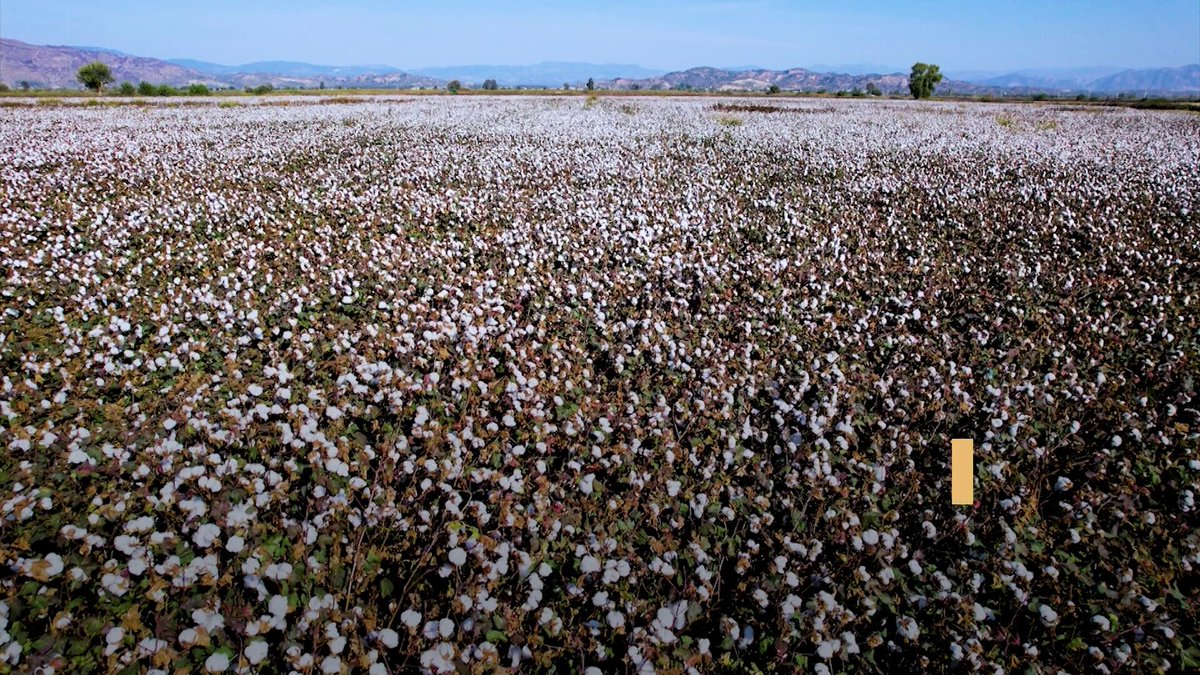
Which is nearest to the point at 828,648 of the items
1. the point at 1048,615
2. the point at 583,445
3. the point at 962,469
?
the point at 1048,615

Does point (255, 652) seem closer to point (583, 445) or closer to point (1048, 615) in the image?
point (583, 445)

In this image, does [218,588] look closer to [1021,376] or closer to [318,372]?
[318,372]

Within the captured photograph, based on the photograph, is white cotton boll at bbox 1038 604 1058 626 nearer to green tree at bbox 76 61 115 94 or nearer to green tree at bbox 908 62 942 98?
green tree at bbox 76 61 115 94

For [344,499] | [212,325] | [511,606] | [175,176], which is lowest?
[511,606]

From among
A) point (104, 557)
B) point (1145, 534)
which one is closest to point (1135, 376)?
point (1145, 534)

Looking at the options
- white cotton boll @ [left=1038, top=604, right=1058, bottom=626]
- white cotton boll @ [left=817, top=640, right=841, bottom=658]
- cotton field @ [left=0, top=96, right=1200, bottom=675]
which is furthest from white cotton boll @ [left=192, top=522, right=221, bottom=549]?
white cotton boll @ [left=1038, top=604, right=1058, bottom=626]

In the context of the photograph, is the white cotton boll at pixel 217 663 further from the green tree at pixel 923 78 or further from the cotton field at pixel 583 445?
the green tree at pixel 923 78

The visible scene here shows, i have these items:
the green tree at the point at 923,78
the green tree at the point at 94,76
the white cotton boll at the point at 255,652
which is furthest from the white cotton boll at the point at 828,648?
the green tree at the point at 923,78

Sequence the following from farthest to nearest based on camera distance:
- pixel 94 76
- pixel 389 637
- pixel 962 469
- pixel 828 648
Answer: pixel 94 76 → pixel 962 469 → pixel 828 648 → pixel 389 637
